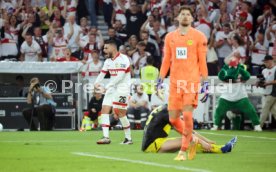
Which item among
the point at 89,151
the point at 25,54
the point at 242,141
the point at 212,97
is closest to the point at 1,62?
the point at 25,54

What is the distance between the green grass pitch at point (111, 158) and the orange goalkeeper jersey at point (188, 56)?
1.29 meters

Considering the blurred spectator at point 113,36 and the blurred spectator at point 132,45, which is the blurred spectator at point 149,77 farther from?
the blurred spectator at point 113,36

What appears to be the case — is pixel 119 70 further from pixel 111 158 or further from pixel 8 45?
pixel 8 45

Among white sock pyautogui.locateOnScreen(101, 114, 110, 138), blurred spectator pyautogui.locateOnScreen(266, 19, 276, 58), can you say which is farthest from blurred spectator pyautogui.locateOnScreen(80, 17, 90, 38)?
white sock pyautogui.locateOnScreen(101, 114, 110, 138)

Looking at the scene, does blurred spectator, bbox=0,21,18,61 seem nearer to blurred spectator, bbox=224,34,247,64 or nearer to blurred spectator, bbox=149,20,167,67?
blurred spectator, bbox=149,20,167,67

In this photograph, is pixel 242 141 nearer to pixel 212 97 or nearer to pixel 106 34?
pixel 212 97

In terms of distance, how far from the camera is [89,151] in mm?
16453

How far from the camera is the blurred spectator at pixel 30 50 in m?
29.8

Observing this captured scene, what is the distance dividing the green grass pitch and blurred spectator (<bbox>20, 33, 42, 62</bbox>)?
29.0ft

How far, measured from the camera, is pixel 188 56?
47.1ft

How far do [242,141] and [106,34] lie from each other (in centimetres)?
1301

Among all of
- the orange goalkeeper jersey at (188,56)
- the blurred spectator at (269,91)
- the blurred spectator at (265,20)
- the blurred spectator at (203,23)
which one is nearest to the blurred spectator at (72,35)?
the blurred spectator at (203,23)

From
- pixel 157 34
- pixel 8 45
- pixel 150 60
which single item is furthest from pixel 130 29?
pixel 8 45

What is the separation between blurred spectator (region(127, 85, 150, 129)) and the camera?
1068 inches
